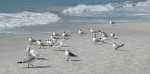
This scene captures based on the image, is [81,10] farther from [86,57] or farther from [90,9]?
[86,57]

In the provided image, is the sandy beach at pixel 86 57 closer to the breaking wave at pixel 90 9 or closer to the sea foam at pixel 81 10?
the breaking wave at pixel 90 9

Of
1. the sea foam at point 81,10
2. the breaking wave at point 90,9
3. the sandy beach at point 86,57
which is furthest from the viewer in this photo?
the sea foam at point 81,10

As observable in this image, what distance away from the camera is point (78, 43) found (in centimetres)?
2150

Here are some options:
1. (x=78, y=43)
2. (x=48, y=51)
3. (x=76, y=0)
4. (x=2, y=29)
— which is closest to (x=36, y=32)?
(x=2, y=29)

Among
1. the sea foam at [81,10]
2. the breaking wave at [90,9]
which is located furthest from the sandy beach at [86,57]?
the sea foam at [81,10]

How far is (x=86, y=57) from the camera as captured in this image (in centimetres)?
1742

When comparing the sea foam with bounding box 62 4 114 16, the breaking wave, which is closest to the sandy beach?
the breaking wave

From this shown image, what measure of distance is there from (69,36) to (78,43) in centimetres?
212

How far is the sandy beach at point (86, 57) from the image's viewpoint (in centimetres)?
1478

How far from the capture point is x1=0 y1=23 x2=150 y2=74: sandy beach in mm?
14781

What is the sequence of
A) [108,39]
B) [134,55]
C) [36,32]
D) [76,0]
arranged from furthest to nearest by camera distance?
[76,0]
[36,32]
[108,39]
[134,55]

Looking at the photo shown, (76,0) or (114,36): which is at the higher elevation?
(76,0)

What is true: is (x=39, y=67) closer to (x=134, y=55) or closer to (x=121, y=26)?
(x=134, y=55)

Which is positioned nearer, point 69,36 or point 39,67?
point 39,67
